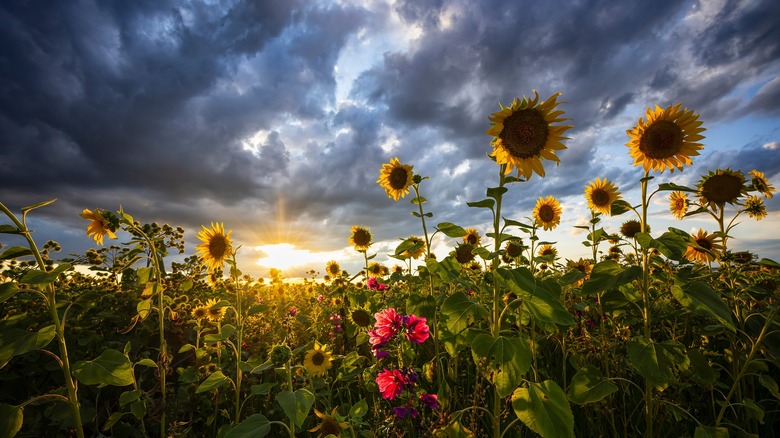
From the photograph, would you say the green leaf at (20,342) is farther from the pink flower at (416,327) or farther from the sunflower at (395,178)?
the sunflower at (395,178)

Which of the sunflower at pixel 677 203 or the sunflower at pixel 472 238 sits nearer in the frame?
the sunflower at pixel 677 203

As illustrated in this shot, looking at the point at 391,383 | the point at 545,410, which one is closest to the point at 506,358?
the point at 545,410

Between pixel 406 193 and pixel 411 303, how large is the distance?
74.2 inches

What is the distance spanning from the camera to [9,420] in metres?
1.95

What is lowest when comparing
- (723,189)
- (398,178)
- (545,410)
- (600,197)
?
(545,410)

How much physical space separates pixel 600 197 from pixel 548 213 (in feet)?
3.92

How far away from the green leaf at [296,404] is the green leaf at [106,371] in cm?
87

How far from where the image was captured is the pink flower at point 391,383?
120 inches

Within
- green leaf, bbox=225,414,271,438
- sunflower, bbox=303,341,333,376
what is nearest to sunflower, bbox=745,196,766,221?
sunflower, bbox=303,341,333,376

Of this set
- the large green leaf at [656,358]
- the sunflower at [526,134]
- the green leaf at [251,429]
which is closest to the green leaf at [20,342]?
the green leaf at [251,429]

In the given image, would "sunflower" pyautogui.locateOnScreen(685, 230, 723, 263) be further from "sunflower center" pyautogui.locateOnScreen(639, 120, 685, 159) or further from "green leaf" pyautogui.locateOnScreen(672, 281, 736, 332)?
"green leaf" pyautogui.locateOnScreen(672, 281, 736, 332)

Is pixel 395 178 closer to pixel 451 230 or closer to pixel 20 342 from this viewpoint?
pixel 451 230

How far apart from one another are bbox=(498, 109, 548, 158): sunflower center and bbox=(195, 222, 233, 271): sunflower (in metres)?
2.87

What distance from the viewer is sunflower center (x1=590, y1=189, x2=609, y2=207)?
239 inches
